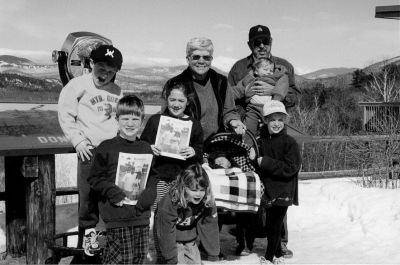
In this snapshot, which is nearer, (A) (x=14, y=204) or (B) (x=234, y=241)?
(A) (x=14, y=204)

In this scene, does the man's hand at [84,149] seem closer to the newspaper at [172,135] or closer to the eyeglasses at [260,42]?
the newspaper at [172,135]

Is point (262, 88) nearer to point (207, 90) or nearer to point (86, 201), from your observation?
point (207, 90)

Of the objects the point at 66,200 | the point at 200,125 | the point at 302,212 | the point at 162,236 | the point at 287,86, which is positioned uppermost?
the point at 287,86

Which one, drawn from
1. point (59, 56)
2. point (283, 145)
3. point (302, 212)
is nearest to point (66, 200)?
point (302, 212)

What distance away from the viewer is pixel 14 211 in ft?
18.1

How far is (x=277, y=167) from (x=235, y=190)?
1.49ft

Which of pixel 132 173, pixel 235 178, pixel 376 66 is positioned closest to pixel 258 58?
pixel 235 178

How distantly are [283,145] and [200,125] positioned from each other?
794 mm

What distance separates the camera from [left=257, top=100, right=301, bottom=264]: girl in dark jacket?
14.9 ft

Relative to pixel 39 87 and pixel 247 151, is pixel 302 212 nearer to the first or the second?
pixel 247 151

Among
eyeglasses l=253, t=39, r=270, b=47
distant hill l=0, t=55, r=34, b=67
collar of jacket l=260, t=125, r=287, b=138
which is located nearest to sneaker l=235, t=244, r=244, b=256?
collar of jacket l=260, t=125, r=287, b=138

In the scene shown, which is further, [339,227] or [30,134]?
[339,227]

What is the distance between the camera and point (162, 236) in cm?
408

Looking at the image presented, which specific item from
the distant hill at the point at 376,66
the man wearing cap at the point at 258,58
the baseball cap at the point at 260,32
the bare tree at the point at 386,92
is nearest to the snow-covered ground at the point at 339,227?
the man wearing cap at the point at 258,58
